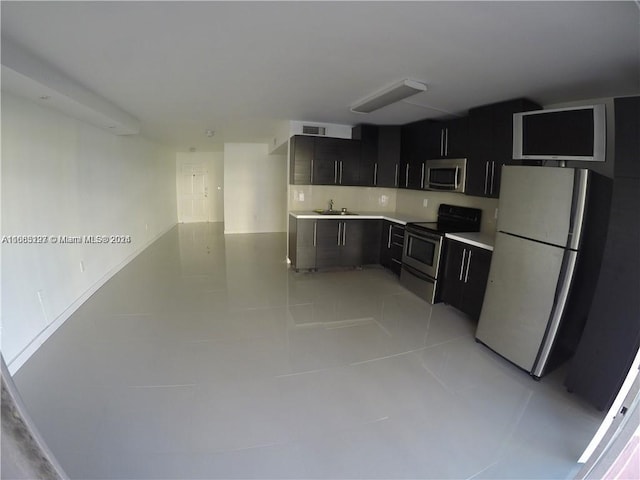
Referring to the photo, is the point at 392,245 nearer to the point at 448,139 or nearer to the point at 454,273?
the point at 454,273

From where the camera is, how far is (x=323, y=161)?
4.64m

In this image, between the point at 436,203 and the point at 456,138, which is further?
the point at 436,203

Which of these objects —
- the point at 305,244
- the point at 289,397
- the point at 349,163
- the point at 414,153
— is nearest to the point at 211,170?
the point at 349,163

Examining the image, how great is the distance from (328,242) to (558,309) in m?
3.00

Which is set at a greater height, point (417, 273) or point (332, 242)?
point (332, 242)

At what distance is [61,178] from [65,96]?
3.15 feet

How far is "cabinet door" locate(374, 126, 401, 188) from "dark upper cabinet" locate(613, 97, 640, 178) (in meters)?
3.09

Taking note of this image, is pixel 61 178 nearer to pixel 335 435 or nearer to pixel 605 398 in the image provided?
pixel 335 435

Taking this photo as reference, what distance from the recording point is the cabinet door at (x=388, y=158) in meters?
4.70

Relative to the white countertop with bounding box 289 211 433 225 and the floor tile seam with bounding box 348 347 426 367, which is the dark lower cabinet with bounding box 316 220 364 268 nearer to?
the white countertop with bounding box 289 211 433 225

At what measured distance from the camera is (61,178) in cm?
294

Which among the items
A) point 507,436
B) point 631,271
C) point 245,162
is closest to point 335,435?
point 507,436

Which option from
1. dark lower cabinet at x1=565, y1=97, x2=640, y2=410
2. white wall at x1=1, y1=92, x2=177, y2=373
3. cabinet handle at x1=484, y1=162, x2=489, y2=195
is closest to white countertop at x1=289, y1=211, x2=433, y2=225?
cabinet handle at x1=484, y1=162, x2=489, y2=195

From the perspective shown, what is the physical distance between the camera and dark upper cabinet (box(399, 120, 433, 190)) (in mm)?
4168
